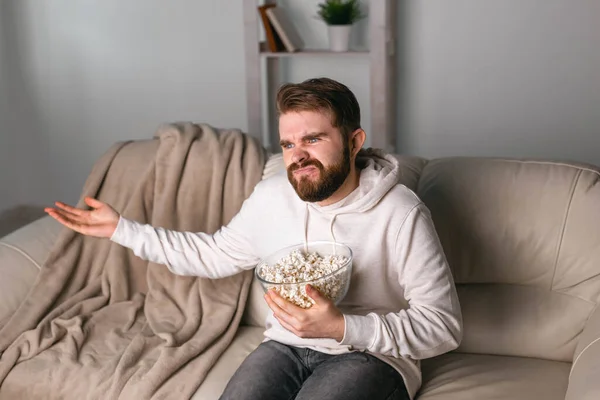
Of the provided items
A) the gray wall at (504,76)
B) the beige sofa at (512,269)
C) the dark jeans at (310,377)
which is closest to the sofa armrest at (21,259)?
the beige sofa at (512,269)

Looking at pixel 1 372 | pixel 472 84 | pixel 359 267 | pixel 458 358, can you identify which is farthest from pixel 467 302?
pixel 472 84

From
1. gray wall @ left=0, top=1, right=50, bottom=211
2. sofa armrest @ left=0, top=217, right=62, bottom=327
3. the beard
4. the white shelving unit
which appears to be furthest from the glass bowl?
gray wall @ left=0, top=1, right=50, bottom=211

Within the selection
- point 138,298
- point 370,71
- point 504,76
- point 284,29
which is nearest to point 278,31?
point 284,29

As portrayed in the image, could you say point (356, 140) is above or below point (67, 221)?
above

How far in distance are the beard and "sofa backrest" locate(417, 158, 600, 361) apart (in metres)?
0.45

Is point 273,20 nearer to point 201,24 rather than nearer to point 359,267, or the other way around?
point 201,24

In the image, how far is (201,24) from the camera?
376 cm

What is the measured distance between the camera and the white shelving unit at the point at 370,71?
3309mm

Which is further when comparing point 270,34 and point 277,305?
point 270,34

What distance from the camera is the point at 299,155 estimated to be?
1.89 meters

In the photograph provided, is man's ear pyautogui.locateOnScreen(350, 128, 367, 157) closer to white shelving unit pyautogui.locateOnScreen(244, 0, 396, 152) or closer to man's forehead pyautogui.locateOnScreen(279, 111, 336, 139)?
man's forehead pyautogui.locateOnScreen(279, 111, 336, 139)

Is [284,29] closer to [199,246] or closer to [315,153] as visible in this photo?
[199,246]

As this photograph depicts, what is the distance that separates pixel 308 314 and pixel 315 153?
0.40 m

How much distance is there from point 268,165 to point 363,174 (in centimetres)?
54
